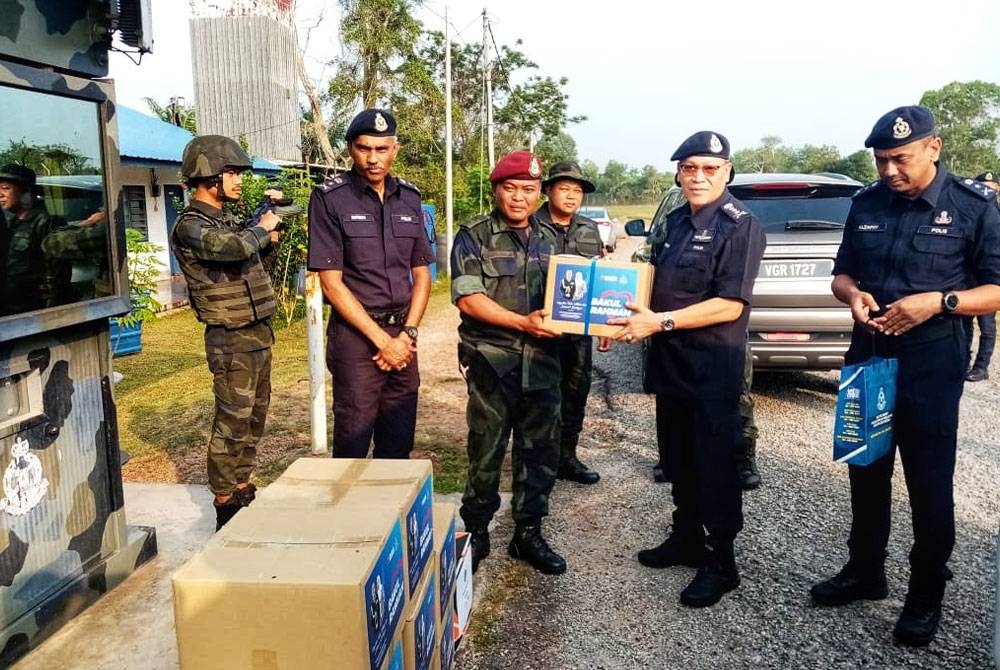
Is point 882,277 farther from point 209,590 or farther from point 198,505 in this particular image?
point 198,505

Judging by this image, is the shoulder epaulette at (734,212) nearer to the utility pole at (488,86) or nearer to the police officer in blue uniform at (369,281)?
the police officer in blue uniform at (369,281)

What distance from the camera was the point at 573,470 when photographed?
4254mm

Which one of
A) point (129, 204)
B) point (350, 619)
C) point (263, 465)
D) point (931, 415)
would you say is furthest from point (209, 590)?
point (129, 204)

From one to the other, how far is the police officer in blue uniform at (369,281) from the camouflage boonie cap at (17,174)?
1006 mm

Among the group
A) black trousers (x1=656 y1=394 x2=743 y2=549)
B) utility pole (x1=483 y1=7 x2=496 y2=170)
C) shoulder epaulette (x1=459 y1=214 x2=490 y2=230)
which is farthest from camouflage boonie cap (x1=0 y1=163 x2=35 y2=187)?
utility pole (x1=483 y1=7 x2=496 y2=170)

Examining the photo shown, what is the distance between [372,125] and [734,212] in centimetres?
151

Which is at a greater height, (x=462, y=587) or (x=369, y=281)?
(x=369, y=281)

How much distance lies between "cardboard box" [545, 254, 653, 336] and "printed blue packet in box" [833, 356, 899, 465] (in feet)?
2.65

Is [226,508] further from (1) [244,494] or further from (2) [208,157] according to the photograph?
(2) [208,157]

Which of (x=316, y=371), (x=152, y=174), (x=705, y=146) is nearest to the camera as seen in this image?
(x=705, y=146)

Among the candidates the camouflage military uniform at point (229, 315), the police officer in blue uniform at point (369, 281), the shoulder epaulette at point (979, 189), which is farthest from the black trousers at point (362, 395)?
the shoulder epaulette at point (979, 189)

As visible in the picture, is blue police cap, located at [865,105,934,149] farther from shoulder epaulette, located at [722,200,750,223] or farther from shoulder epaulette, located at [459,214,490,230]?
shoulder epaulette, located at [459,214,490,230]

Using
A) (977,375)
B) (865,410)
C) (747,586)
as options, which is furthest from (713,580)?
(977,375)

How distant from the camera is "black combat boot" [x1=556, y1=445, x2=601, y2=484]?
4.21 meters
